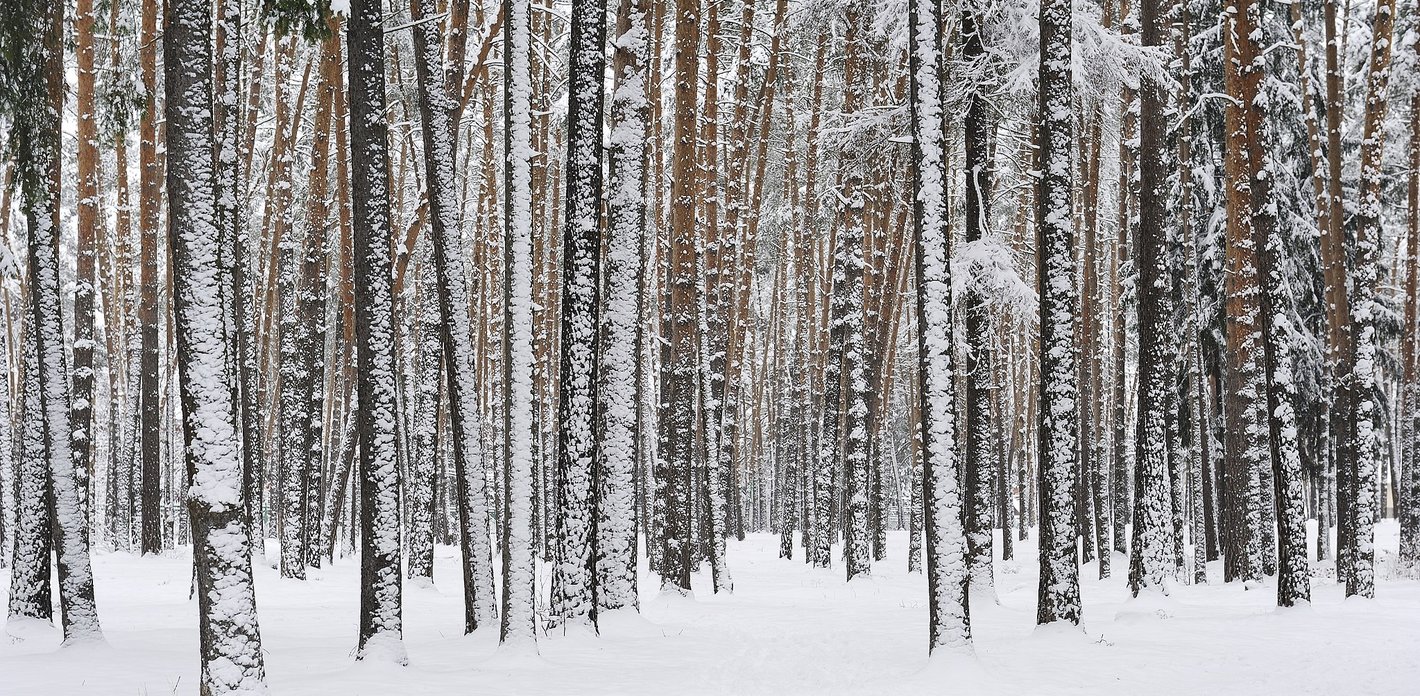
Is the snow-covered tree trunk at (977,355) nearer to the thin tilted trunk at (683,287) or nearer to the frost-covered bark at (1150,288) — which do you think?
the frost-covered bark at (1150,288)

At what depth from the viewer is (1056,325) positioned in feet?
32.9

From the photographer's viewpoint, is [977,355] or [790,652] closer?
[790,652]

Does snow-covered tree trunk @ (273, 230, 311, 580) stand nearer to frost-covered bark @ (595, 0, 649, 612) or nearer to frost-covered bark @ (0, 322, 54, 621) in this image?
frost-covered bark @ (0, 322, 54, 621)

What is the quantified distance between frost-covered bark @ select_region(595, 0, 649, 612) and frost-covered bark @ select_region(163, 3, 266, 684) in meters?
4.81

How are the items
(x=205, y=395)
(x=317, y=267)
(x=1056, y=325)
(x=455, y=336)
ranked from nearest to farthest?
(x=205, y=395), (x=455, y=336), (x=1056, y=325), (x=317, y=267)

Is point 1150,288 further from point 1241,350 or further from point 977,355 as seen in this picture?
point 977,355

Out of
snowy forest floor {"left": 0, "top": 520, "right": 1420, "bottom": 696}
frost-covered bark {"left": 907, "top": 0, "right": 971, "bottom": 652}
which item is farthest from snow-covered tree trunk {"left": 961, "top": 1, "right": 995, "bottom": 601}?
frost-covered bark {"left": 907, "top": 0, "right": 971, "bottom": 652}

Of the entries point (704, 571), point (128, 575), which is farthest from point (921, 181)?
point (128, 575)

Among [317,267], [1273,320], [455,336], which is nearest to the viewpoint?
[455,336]

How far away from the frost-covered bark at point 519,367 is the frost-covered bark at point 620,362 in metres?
1.78

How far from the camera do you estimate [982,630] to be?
1131cm

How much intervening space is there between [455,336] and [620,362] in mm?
2137

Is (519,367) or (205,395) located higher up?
(519,367)

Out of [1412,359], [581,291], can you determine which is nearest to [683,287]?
[581,291]
